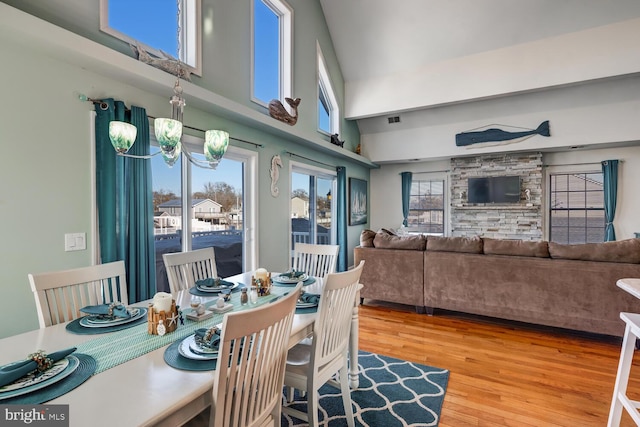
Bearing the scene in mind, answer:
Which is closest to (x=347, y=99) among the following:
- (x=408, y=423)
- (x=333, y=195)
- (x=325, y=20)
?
(x=325, y=20)

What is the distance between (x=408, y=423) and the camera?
2.06m

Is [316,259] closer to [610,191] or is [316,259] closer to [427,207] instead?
[427,207]

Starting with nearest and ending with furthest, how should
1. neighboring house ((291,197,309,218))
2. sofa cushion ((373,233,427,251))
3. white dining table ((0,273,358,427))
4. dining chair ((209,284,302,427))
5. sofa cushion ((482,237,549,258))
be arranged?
white dining table ((0,273,358,427)) < dining chair ((209,284,302,427)) < sofa cushion ((482,237,549,258)) < sofa cushion ((373,233,427,251)) < neighboring house ((291,197,309,218))

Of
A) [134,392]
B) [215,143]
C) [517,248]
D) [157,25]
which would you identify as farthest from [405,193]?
[134,392]

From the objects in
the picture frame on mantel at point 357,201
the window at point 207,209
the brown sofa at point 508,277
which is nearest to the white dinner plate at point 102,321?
the window at point 207,209

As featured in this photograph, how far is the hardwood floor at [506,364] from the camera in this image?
2.15 metres

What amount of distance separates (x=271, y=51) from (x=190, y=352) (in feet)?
14.2

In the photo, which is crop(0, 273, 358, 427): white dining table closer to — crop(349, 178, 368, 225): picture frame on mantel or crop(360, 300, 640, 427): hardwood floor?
crop(360, 300, 640, 427): hardwood floor

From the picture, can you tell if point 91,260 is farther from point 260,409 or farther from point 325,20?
point 325,20

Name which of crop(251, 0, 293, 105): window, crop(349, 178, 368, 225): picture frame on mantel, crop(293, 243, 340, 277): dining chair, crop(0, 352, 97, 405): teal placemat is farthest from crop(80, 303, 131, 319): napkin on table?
crop(349, 178, 368, 225): picture frame on mantel

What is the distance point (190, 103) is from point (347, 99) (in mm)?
4049

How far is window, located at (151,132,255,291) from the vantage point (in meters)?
3.04

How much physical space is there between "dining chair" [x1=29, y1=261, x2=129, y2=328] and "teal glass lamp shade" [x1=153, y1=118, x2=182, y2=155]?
31.7 inches

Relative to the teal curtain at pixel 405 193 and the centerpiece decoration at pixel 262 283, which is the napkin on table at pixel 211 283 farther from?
the teal curtain at pixel 405 193
